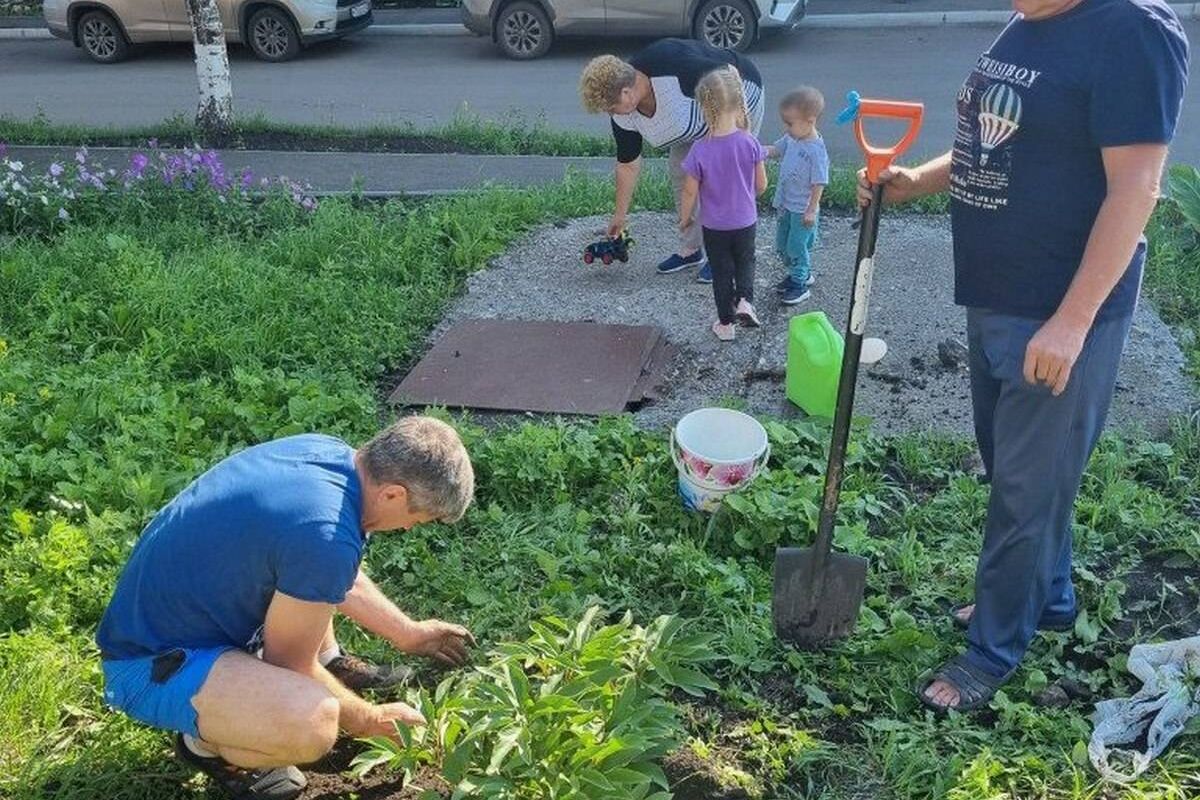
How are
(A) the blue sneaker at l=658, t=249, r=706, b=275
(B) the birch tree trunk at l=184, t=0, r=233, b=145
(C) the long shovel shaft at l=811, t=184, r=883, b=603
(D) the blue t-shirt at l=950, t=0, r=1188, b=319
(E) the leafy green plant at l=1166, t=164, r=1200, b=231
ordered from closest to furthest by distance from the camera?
(D) the blue t-shirt at l=950, t=0, r=1188, b=319 → (C) the long shovel shaft at l=811, t=184, r=883, b=603 → (E) the leafy green plant at l=1166, t=164, r=1200, b=231 → (A) the blue sneaker at l=658, t=249, r=706, b=275 → (B) the birch tree trunk at l=184, t=0, r=233, b=145

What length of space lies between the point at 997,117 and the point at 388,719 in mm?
2022

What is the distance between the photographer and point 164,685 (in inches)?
105

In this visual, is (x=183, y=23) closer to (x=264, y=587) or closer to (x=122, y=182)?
(x=122, y=182)

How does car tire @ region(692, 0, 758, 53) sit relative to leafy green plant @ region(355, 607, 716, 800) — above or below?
above

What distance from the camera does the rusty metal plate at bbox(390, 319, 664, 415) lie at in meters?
4.91

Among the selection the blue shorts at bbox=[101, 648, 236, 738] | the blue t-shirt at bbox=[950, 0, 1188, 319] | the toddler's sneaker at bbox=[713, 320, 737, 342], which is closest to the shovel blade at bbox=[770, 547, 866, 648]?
the blue t-shirt at bbox=[950, 0, 1188, 319]

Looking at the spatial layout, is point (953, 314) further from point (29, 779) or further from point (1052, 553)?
point (29, 779)

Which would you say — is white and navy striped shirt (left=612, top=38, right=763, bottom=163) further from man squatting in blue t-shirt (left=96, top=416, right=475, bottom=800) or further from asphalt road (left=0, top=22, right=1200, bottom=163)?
man squatting in blue t-shirt (left=96, top=416, right=475, bottom=800)

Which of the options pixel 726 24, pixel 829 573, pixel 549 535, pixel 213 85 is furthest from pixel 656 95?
pixel 726 24

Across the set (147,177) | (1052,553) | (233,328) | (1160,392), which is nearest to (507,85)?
(147,177)

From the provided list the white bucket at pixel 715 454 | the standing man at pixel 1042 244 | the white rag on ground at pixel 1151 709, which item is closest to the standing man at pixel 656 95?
the white bucket at pixel 715 454

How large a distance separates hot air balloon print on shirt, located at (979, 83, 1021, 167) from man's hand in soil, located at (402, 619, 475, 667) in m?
1.88

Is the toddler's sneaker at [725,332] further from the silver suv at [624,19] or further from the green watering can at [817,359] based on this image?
the silver suv at [624,19]

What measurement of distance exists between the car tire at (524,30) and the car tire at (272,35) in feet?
7.89
